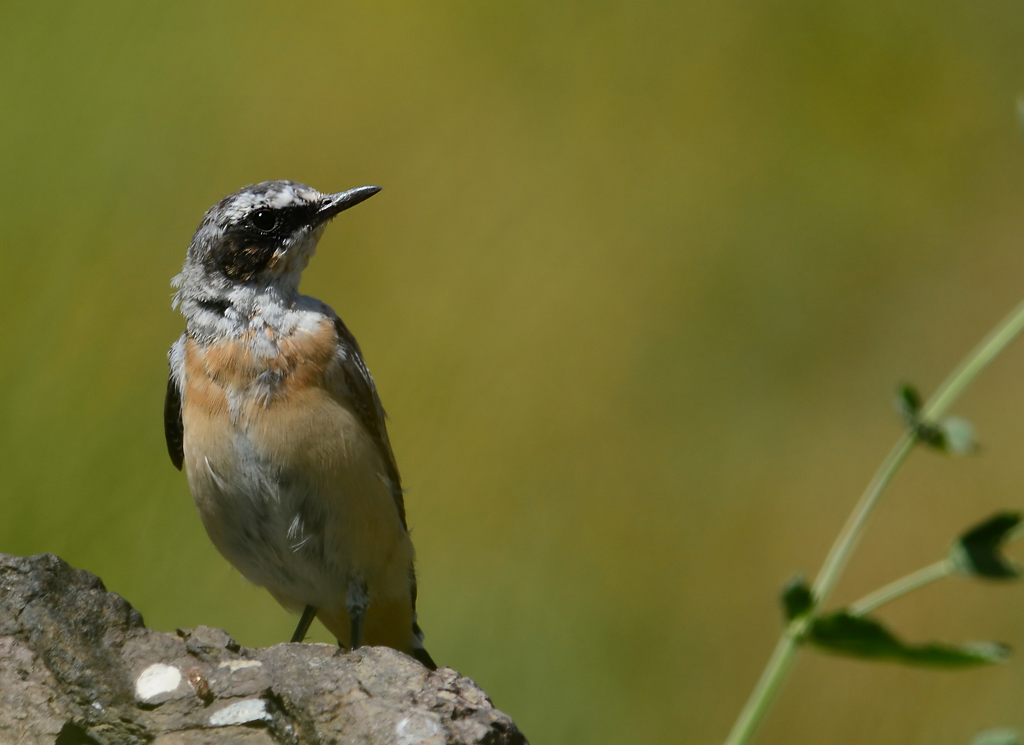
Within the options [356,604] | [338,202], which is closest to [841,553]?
[356,604]

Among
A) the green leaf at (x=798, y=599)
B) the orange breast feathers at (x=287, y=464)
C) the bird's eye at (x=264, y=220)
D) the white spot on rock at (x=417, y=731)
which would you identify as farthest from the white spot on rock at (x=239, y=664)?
the bird's eye at (x=264, y=220)

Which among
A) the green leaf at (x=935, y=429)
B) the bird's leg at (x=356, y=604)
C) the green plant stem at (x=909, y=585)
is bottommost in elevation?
the bird's leg at (x=356, y=604)

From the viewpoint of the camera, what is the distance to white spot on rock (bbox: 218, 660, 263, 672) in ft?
7.51

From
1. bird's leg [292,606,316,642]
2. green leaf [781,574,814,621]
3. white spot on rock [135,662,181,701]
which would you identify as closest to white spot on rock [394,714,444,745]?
white spot on rock [135,662,181,701]

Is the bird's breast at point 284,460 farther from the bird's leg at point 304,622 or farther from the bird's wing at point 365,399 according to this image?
the bird's leg at point 304,622

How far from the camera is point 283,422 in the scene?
10.7 ft

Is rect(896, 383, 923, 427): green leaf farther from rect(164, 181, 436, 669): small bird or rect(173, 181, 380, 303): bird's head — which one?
rect(173, 181, 380, 303): bird's head

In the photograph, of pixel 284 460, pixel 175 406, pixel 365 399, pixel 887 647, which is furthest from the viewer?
pixel 175 406

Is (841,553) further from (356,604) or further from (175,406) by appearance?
(175,406)

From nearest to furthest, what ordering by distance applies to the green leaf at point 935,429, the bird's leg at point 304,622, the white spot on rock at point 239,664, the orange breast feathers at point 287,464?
the green leaf at point 935,429, the white spot on rock at point 239,664, the orange breast feathers at point 287,464, the bird's leg at point 304,622

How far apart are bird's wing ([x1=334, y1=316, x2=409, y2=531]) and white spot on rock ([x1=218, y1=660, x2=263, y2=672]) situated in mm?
1326

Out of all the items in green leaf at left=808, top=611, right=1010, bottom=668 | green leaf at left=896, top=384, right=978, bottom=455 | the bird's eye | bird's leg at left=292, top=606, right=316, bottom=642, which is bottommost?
bird's leg at left=292, top=606, right=316, bottom=642

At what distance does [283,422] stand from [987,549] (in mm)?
2108

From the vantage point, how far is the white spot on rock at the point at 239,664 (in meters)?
2.29
